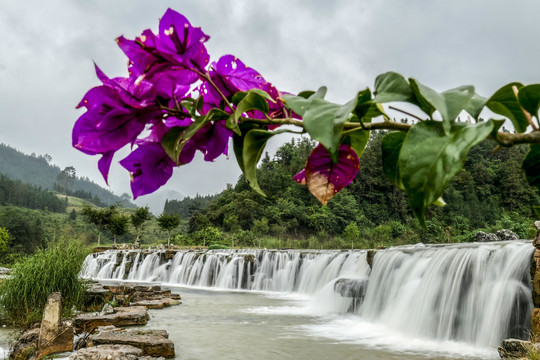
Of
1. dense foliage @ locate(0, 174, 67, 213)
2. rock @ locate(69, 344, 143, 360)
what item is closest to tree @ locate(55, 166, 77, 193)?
dense foliage @ locate(0, 174, 67, 213)

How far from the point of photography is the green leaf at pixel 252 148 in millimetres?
408

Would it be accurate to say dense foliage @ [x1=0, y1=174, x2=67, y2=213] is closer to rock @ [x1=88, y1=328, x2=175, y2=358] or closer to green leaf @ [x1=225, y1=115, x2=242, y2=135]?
rock @ [x1=88, y1=328, x2=175, y2=358]

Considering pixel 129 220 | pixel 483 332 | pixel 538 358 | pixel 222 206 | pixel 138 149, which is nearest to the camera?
pixel 138 149

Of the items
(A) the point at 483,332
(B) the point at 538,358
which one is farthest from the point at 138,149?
(A) the point at 483,332

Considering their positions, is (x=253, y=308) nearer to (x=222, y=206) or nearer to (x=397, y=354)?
(x=397, y=354)

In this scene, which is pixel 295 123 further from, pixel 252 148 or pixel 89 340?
pixel 89 340

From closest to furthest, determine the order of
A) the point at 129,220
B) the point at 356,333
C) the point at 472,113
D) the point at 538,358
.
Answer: the point at 472,113 < the point at 538,358 < the point at 356,333 < the point at 129,220

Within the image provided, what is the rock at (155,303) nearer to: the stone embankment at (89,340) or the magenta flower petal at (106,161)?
the stone embankment at (89,340)

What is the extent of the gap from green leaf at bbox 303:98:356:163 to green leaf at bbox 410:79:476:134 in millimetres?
49

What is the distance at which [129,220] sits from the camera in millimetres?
30344

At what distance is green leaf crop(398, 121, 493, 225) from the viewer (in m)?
0.28

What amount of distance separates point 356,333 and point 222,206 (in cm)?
3189

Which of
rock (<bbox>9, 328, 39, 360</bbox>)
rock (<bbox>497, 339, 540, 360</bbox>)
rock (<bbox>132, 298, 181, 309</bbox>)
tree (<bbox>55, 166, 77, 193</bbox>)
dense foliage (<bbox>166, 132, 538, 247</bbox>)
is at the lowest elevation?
rock (<bbox>9, 328, 39, 360</bbox>)

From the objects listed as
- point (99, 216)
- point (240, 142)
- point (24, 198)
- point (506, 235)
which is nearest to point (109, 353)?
point (240, 142)
